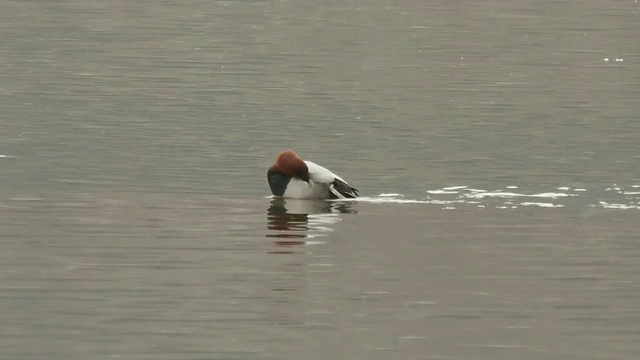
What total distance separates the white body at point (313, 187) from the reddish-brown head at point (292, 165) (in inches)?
3.4

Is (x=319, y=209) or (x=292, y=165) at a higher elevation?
(x=292, y=165)

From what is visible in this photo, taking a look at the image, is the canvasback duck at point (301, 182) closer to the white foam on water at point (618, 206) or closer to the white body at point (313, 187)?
the white body at point (313, 187)

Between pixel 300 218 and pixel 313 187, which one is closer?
pixel 300 218

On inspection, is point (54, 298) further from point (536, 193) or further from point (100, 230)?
point (536, 193)

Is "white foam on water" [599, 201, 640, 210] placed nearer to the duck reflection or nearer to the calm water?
the calm water

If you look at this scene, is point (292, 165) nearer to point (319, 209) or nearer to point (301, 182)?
point (301, 182)

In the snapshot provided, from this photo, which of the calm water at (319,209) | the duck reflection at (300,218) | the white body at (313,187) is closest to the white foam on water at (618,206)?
the calm water at (319,209)

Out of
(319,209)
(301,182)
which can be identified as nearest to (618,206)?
(319,209)

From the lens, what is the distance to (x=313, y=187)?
68.4 feet

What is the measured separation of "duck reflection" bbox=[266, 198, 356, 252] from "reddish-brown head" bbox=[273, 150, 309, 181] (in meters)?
0.32

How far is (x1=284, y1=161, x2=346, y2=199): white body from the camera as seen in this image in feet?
68.2

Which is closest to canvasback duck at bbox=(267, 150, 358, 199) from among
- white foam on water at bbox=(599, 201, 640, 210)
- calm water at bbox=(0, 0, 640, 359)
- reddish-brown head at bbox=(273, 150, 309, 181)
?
reddish-brown head at bbox=(273, 150, 309, 181)

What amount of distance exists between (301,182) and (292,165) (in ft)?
0.88

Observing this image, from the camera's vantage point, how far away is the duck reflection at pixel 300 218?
18.5m
